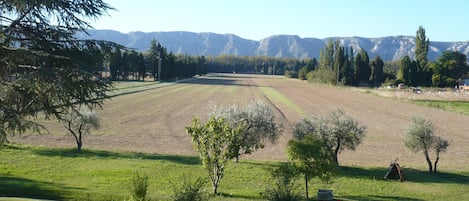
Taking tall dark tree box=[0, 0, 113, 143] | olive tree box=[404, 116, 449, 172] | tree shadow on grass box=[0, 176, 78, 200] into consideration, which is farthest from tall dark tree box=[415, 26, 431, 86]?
tall dark tree box=[0, 0, 113, 143]

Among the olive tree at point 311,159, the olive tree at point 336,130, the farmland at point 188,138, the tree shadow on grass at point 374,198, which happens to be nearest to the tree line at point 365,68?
the farmland at point 188,138

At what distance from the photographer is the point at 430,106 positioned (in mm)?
75125

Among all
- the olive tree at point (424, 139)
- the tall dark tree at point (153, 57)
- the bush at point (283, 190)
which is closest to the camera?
the bush at point (283, 190)

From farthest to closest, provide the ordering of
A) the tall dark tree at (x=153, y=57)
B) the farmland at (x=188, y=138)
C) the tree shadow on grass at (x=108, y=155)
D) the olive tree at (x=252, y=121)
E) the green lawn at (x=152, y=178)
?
the tall dark tree at (x=153, y=57) → the farmland at (x=188, y=138) → the olive tree at (x=252, y=121) → the tree shadow on grass at (x=108, y=155) → the green lawn at (x=152, y=178)

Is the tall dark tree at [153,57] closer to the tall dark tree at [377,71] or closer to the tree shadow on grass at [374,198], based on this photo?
the tall dark tree at [377,71]

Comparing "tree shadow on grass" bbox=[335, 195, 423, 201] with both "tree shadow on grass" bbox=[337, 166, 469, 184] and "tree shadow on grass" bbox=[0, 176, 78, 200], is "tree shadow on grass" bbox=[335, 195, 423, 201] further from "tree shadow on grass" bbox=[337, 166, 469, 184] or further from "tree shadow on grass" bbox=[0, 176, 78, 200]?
"tree shadow on grass" bbox=[0, 176, 78, 200]

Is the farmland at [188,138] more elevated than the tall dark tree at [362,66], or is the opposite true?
the tall dark tree at [362,66]

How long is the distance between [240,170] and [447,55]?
434 ft

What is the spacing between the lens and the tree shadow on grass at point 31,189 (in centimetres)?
1852

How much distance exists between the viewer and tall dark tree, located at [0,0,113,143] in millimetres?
10211

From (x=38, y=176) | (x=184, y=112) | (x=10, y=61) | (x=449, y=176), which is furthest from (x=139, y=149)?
(x=184, y=112)

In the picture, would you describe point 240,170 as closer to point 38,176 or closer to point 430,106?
point 38,176

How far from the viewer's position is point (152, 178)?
23.2 meters

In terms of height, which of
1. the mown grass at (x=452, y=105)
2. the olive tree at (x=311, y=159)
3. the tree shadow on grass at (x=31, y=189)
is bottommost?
the tree shadow on grass at (x=31, y=189)
